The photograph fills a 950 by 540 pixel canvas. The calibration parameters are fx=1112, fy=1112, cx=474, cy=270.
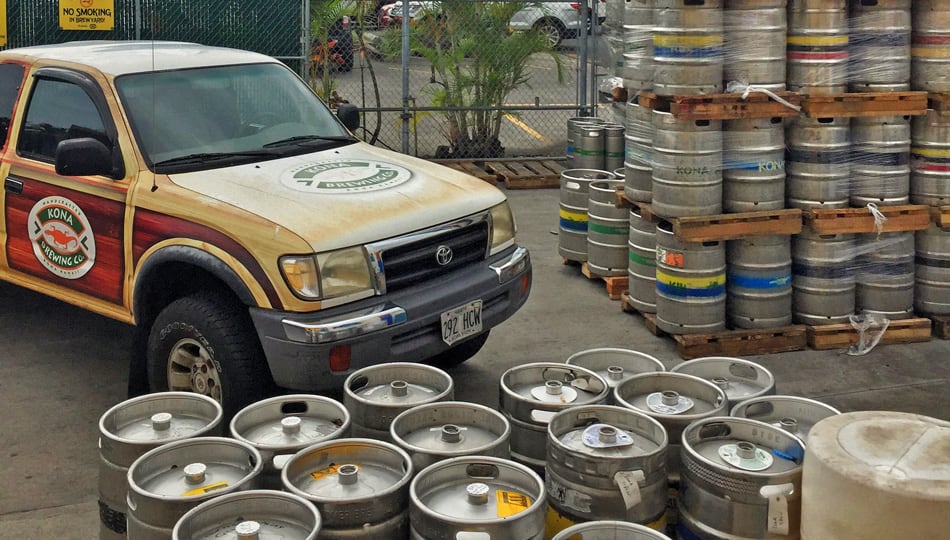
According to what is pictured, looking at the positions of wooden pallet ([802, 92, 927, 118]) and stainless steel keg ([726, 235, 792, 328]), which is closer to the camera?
wooden pallet ([802, 92, 927, 118])

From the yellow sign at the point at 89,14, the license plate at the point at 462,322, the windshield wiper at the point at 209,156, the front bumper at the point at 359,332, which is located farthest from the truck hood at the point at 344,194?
the yellow sign at the point at 89,14

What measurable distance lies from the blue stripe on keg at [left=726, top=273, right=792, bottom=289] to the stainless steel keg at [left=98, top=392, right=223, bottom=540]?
14.5 feet

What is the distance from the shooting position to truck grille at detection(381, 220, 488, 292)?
575 centimetres

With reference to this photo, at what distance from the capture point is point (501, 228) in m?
6.51

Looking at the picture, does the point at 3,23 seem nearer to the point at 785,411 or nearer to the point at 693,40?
the point at 693,40

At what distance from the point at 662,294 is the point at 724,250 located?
1.69 feet

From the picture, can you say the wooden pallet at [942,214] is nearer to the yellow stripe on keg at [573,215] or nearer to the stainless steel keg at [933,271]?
the stainless steel keg at [933,271]

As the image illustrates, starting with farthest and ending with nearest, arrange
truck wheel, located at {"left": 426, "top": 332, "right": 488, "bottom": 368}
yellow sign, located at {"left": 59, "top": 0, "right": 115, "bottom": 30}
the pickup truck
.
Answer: yellow sign, located at {"left": 59, "top": 0, "right": 115, "bottom": 30} → truck wheel, located at {"left": 426, "top": 332, "right": 488, "bottom": 368} → the pickup truck

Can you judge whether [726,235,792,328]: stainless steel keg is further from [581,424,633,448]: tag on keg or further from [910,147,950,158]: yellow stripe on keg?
[581,424,633,448]: tag on keg

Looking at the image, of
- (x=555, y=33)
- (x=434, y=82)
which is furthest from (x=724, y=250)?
(x=555, y=33)

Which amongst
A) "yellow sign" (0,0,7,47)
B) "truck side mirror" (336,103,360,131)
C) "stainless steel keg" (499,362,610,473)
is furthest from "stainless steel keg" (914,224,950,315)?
"yellow sign" (0,0,7,47)

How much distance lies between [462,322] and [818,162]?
9.72ft

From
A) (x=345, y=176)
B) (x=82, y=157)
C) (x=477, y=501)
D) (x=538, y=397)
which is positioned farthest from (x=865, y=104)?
(x=477, y=501)

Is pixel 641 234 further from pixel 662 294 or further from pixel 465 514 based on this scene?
pixel 465 514
